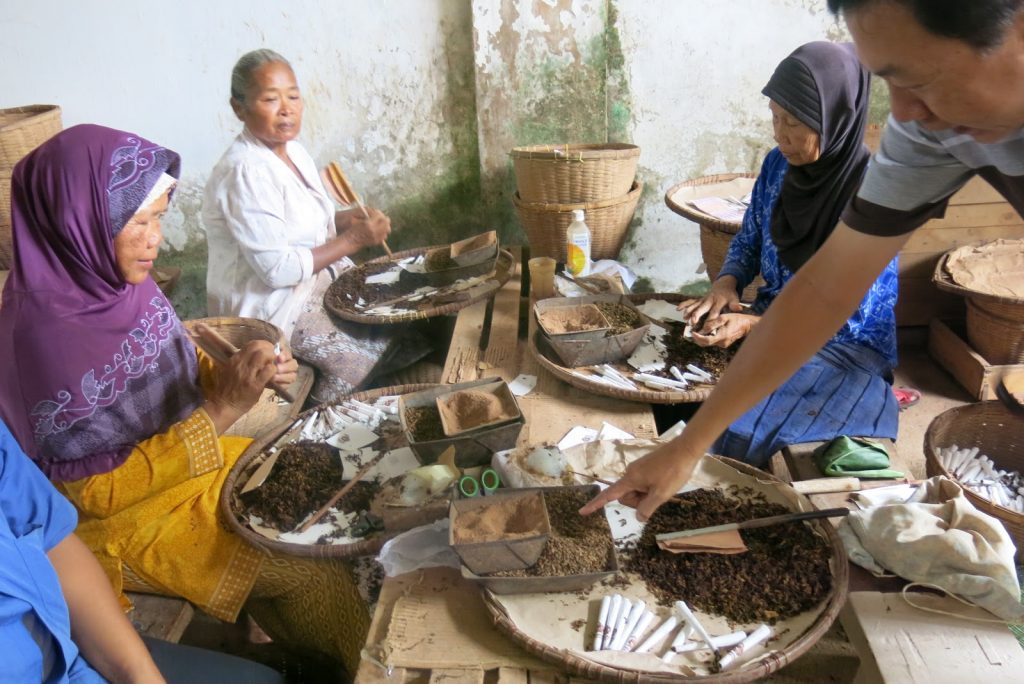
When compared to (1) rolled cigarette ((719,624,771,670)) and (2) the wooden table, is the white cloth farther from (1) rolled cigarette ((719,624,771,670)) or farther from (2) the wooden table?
(1) rolled cigarette ((719,624,771,670))

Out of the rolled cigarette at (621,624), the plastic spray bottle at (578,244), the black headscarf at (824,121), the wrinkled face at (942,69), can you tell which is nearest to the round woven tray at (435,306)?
the plastic spray bottle at (578,244)

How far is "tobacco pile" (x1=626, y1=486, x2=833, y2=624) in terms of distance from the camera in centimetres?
128

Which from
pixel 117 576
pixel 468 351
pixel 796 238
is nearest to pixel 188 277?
pixel 468 351

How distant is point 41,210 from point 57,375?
1.34 feet

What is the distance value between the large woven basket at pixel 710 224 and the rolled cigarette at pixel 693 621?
1.90 meters

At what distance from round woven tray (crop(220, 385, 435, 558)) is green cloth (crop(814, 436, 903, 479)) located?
1.15 meters

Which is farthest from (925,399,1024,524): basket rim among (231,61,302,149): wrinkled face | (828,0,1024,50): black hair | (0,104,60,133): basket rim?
(0,104,60,133): basket rim

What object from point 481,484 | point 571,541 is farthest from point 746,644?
point 481,484

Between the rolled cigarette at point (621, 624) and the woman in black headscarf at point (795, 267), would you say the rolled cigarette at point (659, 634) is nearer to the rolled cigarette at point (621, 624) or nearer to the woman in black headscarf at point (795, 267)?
the rolled cigarette at point (621, 624)

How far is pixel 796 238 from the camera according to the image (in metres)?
2.40

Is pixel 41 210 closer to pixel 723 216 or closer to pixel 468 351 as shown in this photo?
pixel 468 351

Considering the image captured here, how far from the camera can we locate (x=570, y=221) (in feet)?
10.6

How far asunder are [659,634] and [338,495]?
0.84m

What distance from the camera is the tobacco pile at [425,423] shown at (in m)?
1.72
